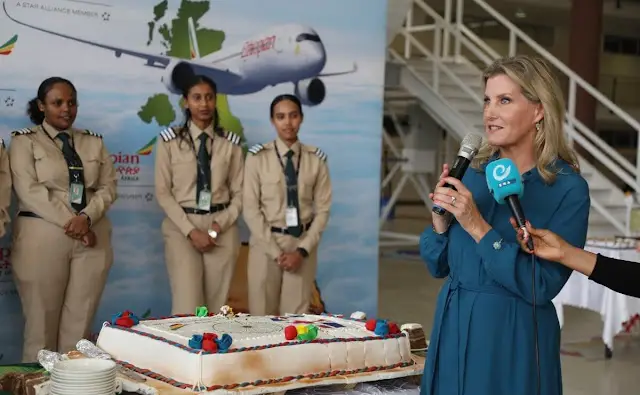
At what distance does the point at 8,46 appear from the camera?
17.4ft

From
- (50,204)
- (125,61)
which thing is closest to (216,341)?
(50,204)

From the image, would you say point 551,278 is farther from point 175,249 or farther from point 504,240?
point 175,249

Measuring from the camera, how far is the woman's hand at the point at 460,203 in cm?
212

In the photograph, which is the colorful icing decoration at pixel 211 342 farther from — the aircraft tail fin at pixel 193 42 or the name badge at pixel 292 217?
the aircraft tail fin at pixel 193 42

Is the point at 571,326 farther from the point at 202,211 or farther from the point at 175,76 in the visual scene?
the point at 175,76

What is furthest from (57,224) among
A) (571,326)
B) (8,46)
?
(571,326)

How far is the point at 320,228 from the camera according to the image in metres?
5.71

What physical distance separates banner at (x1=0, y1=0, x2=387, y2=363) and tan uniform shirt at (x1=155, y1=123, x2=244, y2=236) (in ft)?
1.37

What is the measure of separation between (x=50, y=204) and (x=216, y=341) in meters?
2.68

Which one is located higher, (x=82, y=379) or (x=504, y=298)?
(x=504, y=298)

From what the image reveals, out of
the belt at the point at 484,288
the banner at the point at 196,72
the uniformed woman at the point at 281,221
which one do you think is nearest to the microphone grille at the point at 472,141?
the belt at the point at 484,288

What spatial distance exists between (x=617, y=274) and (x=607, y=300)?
15.1 ft

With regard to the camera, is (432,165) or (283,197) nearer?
(283,197)

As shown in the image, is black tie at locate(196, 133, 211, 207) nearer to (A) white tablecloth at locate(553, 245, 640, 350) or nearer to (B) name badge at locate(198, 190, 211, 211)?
(B) name badge at locate(198, 190, 211, 211)
